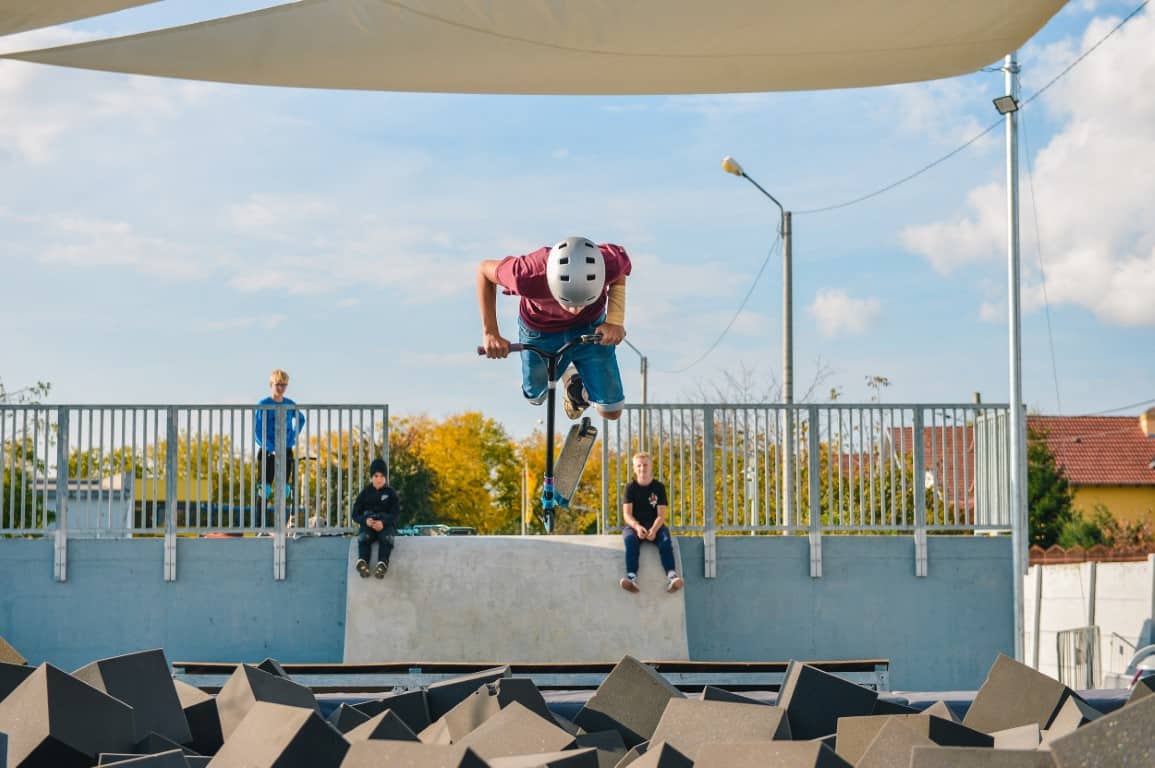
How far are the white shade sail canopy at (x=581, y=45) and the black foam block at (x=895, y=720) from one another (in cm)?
577

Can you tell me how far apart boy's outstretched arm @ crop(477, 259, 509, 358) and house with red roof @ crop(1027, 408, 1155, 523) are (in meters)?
43.5

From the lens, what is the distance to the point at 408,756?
2.11 metres

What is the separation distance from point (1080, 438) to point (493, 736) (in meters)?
57.7

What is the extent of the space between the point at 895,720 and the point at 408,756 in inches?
38.9

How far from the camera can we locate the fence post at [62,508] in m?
12.6

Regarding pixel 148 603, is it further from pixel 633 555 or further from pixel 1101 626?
pixel 1101 626

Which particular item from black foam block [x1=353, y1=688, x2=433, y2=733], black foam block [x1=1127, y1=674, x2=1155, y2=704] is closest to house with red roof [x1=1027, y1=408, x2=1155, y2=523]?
black foam block [x1=1127, y1=674, x2=1155, y2=704]

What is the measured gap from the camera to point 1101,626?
1634 cm

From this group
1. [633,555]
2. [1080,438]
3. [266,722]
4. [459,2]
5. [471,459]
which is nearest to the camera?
[266,722]

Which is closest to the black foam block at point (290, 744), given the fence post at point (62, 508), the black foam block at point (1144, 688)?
the black foam block at point (1144, 688)

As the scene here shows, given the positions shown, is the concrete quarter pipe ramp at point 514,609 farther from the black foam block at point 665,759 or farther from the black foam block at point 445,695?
the black foam block at point 665,759

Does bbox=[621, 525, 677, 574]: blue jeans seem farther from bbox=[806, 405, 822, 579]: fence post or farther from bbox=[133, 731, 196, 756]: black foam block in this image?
bbox=[133, 731, 196, 756]: black foam block

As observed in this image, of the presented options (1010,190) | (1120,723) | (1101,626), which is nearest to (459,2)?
(1120,723)

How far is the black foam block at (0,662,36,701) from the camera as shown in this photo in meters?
3.26
